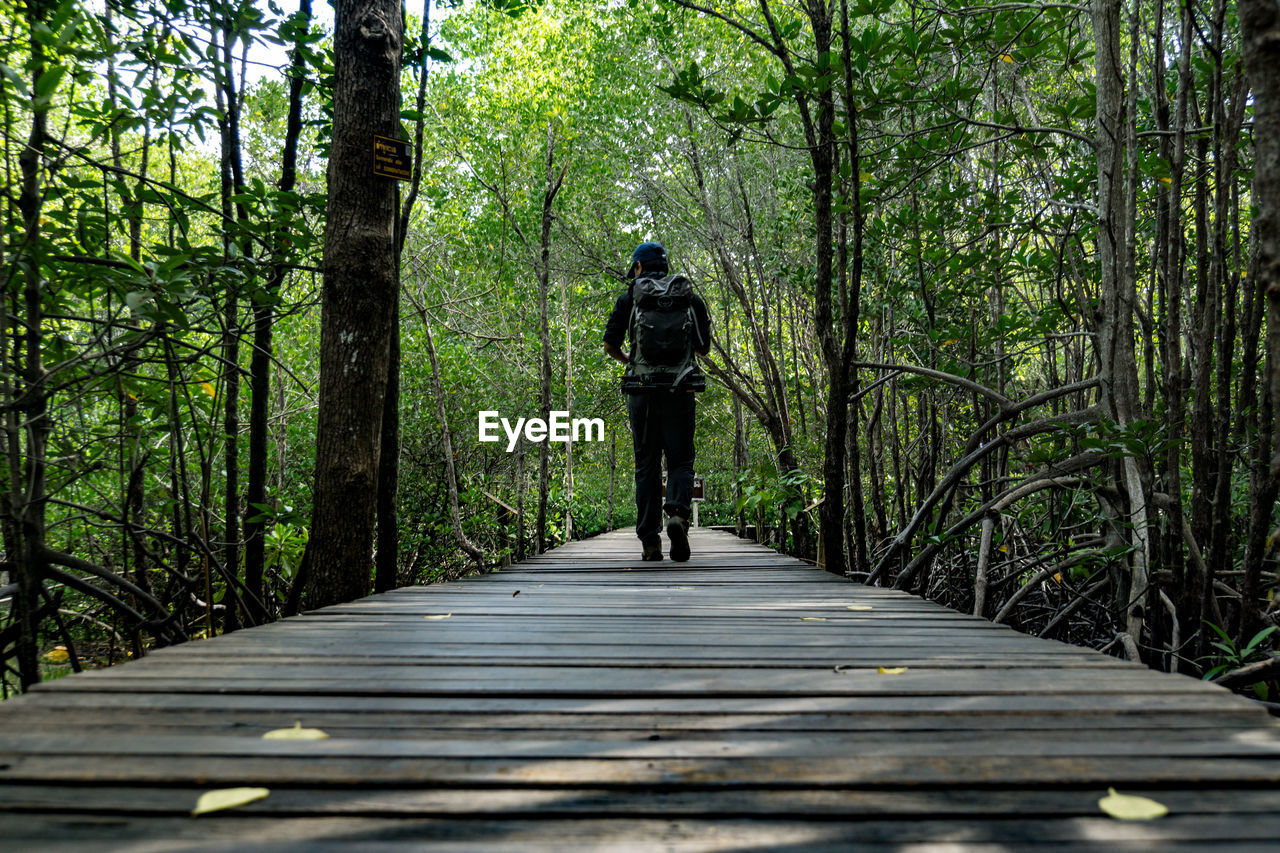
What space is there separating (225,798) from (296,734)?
0.24m

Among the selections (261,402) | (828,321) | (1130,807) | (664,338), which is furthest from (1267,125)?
(261,402)

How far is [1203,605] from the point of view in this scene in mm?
2795

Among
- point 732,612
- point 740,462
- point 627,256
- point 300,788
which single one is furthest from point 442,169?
point 300,788

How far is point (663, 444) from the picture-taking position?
4.29 m

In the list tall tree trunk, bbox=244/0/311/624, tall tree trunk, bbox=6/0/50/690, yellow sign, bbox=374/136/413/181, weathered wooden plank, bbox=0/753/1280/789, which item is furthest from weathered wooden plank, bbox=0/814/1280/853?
tall tree trunk, bbox=244/0/311/624

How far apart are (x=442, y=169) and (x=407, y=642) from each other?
34.1ft

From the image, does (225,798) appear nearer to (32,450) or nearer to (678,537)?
(32,450)

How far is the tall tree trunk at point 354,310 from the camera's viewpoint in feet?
9.67

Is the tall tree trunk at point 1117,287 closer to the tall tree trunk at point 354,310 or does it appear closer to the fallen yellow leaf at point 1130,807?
the fallen yellow leaf at point 1130,807

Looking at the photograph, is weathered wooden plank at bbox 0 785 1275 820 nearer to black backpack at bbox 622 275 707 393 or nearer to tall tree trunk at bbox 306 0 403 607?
tall tree trunk at bbox 306 0 403 607

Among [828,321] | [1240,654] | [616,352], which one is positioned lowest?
[1240,654]

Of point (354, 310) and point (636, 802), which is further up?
point (354, 310)

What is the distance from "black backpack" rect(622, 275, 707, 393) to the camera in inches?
163

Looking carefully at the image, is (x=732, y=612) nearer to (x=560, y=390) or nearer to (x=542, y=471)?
(x=542, y=471)
